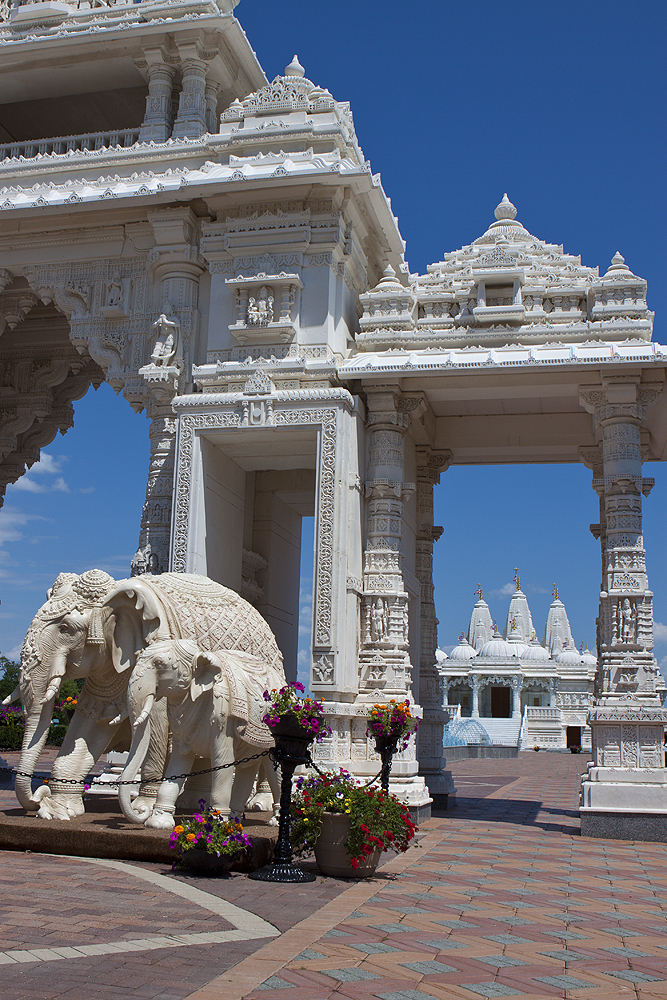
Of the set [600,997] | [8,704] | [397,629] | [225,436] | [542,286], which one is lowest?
[600,997]

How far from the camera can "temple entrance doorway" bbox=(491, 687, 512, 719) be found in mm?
53469

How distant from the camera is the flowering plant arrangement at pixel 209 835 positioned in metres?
7.52

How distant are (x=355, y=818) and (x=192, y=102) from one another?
12986mm

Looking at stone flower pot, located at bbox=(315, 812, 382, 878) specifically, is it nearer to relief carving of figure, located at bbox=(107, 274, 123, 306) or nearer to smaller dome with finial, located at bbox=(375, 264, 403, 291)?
smaller dome with finial, located at bbox=(375, 264, 403, 291)

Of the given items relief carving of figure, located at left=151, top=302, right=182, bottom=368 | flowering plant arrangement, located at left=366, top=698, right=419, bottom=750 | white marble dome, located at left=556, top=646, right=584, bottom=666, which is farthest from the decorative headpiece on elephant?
white marble dome, located at left=556, top=646, right=584, bottom=666

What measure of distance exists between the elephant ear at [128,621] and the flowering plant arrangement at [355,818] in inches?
89.7

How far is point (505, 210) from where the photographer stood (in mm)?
16750

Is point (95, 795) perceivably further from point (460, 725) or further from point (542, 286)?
point (460, 725)

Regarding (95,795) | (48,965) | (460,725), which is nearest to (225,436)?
(95,795)

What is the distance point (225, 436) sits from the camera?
13.4 m

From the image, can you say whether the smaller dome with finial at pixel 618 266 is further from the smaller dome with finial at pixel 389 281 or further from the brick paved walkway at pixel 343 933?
Answer: the brick paved walkway at pixel 343 933

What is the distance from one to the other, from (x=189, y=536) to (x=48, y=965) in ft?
27.1

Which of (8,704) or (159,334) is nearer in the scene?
(8,704)

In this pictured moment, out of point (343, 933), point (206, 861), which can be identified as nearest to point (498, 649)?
point (206, 861)
